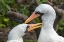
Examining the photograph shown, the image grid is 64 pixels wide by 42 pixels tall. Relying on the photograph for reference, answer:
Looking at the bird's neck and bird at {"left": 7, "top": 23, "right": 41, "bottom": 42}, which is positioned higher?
the bird's neck

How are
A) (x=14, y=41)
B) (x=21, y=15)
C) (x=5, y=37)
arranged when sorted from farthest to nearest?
(x=5, y=37)
(x=21, y=15)
(x=14, y=41)

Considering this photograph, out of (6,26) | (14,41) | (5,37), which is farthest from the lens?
(6,26)

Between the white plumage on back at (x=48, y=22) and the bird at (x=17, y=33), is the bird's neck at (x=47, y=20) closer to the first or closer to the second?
the white plumage on back at (x=48, y=22)

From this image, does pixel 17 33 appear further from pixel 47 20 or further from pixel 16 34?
pixel 47 20

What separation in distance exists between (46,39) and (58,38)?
17cm

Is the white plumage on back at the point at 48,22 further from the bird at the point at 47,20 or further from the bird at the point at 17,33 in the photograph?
the bird at the point at 17,33

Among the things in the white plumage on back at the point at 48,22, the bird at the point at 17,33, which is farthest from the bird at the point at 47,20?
the bird at the point at 17,33

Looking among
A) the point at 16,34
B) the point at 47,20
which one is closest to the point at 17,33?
the point at 16,34

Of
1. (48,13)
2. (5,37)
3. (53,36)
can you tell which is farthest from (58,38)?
(5,37)

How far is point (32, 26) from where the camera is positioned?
463cm

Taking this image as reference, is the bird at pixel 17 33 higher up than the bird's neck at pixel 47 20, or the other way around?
the bird's neck at pixel 47 20

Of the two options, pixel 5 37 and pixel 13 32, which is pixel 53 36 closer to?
pixel 13 32

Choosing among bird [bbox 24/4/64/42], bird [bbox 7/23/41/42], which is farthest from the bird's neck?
bird [bbox 7/23/41/42]

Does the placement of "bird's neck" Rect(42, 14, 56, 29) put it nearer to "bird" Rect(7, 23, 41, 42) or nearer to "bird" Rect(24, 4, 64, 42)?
"bird" Rect(24, 4, 64, 42)
